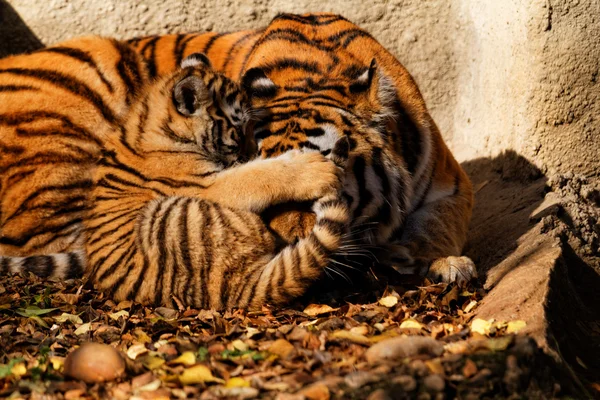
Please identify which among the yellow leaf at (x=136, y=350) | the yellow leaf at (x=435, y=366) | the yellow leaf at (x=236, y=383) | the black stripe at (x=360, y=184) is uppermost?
the black stripe at (x=360, y=184)

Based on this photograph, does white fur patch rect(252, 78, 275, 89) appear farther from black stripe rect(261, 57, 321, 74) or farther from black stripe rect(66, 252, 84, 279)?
black stripe rect(66, 252, 84, 279)

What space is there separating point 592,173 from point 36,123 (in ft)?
10.6

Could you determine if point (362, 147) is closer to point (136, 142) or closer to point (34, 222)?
point (136, 142)

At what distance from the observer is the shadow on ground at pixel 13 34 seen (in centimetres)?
544

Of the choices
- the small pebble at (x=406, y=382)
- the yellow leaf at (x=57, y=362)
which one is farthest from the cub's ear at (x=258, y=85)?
the small pebble at (x=406, y=382)

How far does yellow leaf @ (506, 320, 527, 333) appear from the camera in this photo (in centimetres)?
285

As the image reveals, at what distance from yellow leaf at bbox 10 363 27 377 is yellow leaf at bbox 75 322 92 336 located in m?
0.52

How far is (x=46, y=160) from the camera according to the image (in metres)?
4.18

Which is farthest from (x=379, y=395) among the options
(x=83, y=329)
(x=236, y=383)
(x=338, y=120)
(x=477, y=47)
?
(x=477, y=47)

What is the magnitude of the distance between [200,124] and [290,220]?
0.78 meters

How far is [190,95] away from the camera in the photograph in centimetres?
400

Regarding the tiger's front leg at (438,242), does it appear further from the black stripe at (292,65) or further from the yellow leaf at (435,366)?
the yellow leaf at (435,366)

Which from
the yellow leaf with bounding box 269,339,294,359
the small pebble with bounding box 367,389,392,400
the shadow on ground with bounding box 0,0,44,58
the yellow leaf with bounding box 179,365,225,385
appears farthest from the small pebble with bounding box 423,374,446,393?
the shadow on ground with bounding box 0,0,44,58

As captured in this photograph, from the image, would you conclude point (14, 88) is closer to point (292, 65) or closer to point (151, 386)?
point (292, 65)
